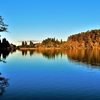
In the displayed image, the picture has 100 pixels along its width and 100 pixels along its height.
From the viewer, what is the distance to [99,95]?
27953mm

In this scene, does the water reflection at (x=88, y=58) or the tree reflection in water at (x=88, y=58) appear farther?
the water reflection at (x=88, y=58)

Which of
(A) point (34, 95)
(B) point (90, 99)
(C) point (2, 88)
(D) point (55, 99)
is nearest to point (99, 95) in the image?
(B) point (90, 99)

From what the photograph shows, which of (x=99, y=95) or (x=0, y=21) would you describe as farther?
(x=99, y=95)

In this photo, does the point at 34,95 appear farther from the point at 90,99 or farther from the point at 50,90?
the point at 90,99

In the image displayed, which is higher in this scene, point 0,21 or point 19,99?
point 0,21

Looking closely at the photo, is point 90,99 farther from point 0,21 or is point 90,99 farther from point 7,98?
point 0,21

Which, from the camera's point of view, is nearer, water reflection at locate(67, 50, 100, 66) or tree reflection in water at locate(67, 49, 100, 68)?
tree reflection in water at locate(67, 49, 100, 68)

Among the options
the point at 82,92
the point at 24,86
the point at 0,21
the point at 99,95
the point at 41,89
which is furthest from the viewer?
the point at 24,86

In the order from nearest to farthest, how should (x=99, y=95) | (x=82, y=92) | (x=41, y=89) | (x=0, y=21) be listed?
(x=0, y=21) < (x=99, y=95) < (x=82, y=92) < (x=41, y=89)

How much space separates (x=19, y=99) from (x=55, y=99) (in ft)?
15.0

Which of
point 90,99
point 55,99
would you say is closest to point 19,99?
point 55,99

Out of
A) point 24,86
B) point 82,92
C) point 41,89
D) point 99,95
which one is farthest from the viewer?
point 24,86

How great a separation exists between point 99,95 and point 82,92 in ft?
9.07

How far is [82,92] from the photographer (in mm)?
29859
